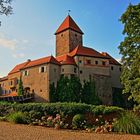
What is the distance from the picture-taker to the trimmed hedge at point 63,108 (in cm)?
2319

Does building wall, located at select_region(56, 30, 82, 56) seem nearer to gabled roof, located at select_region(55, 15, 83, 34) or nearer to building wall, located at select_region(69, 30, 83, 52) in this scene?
building wall, located at select_region(69, 30, 83, 52)

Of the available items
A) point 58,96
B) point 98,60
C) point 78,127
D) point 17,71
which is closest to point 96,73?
point 98,60

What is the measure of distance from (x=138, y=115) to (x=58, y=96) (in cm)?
3294

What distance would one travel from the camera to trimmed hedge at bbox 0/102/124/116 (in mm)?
23188

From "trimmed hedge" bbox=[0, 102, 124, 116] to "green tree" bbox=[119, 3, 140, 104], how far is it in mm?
3029

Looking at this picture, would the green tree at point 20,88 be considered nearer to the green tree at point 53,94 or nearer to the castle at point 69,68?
the castle at point 69,68

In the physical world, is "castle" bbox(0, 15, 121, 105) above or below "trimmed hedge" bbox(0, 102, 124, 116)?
above

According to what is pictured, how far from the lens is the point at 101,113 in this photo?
911 inches

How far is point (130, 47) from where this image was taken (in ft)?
86.4

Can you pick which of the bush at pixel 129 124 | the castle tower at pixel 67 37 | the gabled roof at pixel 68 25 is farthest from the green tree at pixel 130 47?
the gabled roof at pixel 68 25

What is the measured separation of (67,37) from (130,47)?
34.4 meters

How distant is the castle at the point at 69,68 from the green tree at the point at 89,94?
5.22ft

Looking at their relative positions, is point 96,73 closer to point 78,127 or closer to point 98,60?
point 98,60

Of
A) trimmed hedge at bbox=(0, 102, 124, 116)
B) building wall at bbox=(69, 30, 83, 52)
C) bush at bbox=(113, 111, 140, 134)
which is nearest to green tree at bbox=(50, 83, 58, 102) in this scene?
building wall at bbox=(69, 30, 83, 52)
